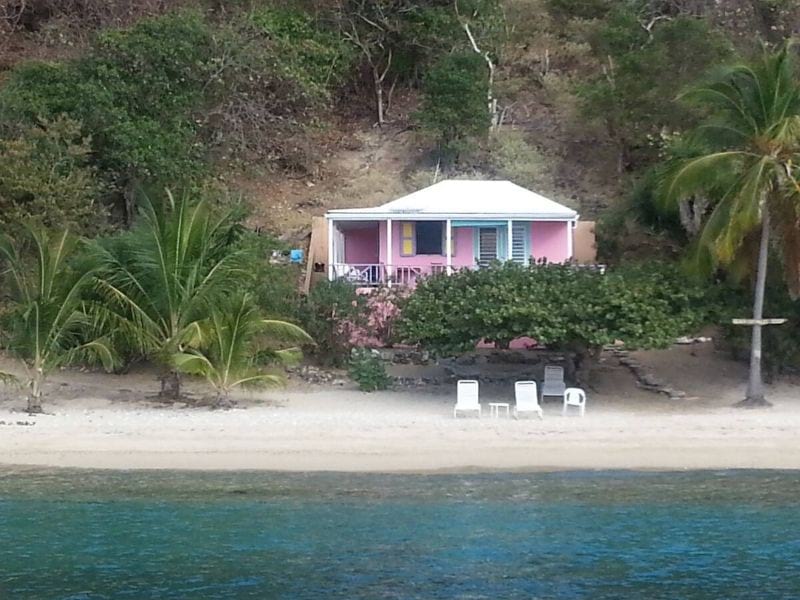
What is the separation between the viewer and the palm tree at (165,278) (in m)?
19.9

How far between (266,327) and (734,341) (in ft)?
29.7

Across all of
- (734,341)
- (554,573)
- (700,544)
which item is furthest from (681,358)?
(554,573)

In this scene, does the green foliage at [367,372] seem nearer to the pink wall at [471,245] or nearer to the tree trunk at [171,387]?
the tree trunk at [171,387]

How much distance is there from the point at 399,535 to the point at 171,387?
8.98 metres

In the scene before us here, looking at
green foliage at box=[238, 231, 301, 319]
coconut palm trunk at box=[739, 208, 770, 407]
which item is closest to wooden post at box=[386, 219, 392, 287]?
green foliage at box=[238, 231, 301, 319]

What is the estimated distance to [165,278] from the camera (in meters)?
19.8

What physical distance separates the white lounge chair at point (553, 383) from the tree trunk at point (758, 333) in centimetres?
325

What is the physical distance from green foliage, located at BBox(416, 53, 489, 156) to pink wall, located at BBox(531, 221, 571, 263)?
8802mm

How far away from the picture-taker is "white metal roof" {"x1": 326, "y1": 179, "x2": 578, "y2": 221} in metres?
25.3

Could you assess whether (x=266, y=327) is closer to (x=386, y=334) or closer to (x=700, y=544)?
(x=386, y=334)

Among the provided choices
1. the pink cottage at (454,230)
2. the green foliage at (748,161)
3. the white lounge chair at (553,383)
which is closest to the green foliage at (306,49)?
the pink cottage at (454,230)

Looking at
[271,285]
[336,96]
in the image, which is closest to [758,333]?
[271,285]

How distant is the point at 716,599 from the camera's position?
37.7 ft

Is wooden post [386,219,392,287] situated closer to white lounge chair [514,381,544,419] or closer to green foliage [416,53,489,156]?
white lounge chair [514,381,544,419]
